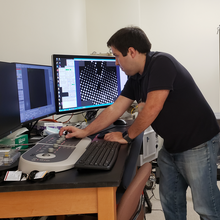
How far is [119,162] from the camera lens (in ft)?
3.31

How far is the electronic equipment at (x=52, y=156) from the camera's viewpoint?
900mm

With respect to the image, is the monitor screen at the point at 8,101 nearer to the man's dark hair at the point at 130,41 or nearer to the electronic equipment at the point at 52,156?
the electronic equipment at the point at 52,156

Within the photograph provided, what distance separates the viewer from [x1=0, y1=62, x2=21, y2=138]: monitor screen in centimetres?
110

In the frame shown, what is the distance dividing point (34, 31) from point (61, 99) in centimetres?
53

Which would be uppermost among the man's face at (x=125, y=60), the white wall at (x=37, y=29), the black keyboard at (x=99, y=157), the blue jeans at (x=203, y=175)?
the white wall at (x=37, y=29)

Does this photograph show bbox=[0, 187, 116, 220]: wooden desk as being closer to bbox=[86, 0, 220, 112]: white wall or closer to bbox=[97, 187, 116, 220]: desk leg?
bbox=[97, 187, 116, 220]: desk leg

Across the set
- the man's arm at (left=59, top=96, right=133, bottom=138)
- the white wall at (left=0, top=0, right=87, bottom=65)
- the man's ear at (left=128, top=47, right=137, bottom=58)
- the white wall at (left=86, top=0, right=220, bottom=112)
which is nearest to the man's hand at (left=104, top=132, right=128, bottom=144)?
the man's arm at (left=59, top=96, right=133, bottom=138)

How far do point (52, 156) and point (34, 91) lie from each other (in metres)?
0.60

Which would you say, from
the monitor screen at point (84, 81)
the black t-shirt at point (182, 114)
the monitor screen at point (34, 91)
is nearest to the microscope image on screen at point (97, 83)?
the monitor screen at point (84, 81)

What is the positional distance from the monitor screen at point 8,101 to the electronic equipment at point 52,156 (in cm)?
17

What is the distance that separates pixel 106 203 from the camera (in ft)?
2.80

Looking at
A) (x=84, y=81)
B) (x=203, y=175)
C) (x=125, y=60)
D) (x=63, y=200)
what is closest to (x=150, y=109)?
(x=125, y=60)

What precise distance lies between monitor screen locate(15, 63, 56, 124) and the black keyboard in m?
0.47

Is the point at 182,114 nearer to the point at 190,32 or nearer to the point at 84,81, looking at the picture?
the point at 84,81
